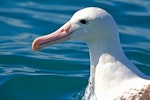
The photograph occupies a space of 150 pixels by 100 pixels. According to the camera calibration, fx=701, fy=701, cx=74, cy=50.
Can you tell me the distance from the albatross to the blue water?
1.08m

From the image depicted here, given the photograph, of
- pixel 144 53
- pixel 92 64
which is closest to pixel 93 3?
pixel 144 53

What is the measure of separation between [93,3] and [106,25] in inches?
181

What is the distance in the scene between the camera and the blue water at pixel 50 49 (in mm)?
7844

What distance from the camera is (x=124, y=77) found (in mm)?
6414

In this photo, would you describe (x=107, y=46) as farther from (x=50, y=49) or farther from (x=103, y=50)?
(x=50, y=49)

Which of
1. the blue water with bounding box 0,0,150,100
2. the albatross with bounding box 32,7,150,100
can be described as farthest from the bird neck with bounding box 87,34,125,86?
the blue water with bounding box 0,0,150,100

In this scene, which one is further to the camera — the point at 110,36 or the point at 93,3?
the point at 93,3

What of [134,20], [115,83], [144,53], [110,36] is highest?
[134,20]

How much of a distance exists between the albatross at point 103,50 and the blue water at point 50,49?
1078 millimetres

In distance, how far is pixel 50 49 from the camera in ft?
29.6

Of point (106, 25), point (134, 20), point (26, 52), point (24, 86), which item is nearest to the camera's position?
point (106, 25)

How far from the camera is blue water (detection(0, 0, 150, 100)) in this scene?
25.7ft

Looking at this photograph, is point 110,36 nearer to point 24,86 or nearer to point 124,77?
point 124,77

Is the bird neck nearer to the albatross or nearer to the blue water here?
the albatross
